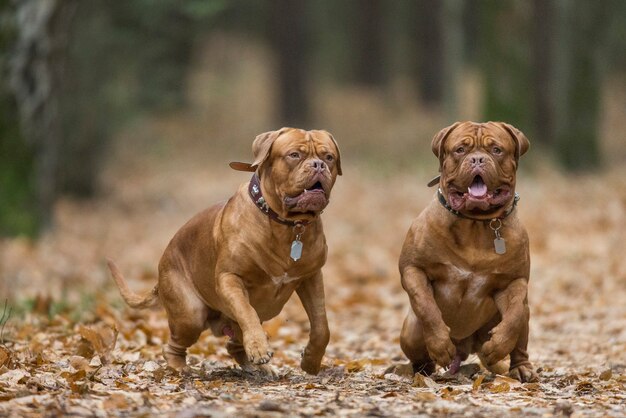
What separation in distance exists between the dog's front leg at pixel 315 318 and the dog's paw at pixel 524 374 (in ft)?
3.70

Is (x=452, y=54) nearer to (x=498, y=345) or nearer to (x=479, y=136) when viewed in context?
(x=479, y=136)

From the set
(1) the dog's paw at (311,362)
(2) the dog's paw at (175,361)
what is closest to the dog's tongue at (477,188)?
(1) the dog's paw at (311,362)

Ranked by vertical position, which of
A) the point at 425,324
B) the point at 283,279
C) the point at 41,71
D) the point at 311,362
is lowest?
the point at 311,362

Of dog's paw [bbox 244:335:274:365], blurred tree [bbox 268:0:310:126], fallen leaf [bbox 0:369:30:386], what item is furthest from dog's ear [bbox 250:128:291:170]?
blurred tree [bbox 268:0:310:126]

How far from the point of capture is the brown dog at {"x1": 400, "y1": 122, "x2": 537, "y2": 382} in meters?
5.94

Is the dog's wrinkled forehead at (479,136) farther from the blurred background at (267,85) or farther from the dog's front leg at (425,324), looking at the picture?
the blurred background at (267,85)

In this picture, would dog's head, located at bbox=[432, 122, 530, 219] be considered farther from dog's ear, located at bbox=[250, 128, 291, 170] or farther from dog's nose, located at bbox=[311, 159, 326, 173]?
dog's ear, located at bbox=[250, 128, 291, 170]

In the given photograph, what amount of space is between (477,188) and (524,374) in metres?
1.18

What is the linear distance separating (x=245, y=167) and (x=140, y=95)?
880 inches

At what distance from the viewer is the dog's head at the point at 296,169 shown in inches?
229

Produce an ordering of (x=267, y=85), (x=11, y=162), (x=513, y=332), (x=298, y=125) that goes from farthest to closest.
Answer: (x=267, y=85), (x=298, y=125), (x=11, y=162), (x=513, y=332)

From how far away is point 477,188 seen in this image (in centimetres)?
597

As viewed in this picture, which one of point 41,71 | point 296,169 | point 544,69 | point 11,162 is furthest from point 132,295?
point 544,69

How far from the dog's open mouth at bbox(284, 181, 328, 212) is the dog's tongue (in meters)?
0.82
